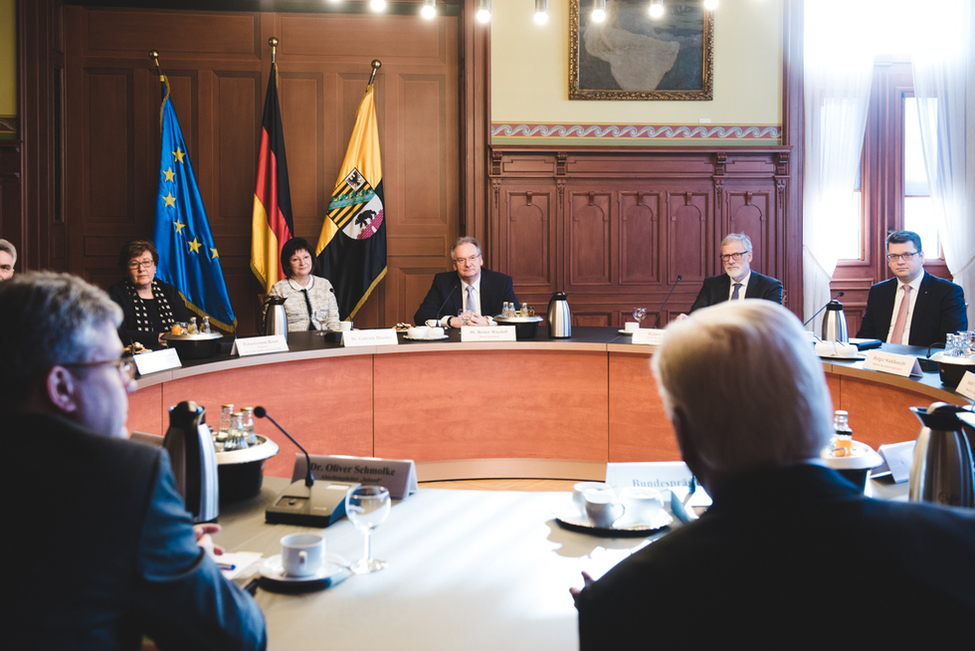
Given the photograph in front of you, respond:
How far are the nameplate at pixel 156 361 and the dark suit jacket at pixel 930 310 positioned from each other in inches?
151

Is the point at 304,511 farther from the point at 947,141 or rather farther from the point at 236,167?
the point at 947,141

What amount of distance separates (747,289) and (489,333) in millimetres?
1743

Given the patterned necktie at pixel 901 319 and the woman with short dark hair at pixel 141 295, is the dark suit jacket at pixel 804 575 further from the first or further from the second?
the patterned necktie at pixel 901 319

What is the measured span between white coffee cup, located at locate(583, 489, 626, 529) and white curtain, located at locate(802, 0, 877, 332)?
4850 mm

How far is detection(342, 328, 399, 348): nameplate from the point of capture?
371cm

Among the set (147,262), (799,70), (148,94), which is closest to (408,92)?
(148,94)

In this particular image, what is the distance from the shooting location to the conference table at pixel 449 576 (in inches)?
44.5

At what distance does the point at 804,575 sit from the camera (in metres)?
0.76

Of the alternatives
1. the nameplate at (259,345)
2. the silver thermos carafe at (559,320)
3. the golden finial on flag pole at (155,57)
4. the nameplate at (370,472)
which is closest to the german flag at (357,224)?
the golden finial on flag pole at (155,57)

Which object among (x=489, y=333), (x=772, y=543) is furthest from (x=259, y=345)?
(x=772, y=543)

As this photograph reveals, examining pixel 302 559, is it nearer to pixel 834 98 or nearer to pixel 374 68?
pixel 374 68

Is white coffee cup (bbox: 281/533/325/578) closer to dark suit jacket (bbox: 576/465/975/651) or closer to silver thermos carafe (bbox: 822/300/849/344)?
dark suit jacket (bbox: 576/465/975/651)

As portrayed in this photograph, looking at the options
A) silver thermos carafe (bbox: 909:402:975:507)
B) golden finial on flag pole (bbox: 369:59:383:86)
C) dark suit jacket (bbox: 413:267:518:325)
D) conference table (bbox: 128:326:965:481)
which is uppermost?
golden finial on flag pole (bbox: 369:59:383:86)

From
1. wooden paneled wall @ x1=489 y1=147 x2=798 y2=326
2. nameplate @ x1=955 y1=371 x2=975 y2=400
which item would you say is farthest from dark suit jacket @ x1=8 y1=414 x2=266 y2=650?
wooden paneled wall @ x1=489 y1=147 x2=798 y2=326
